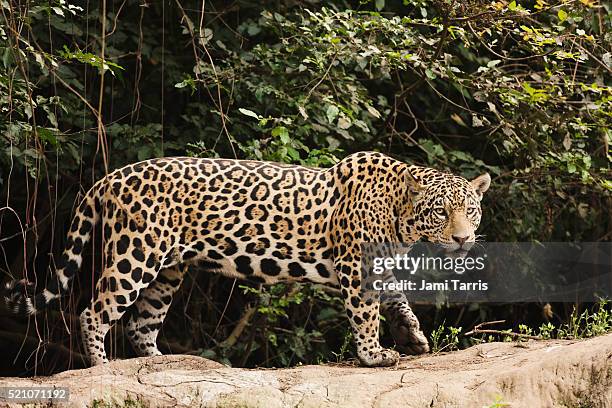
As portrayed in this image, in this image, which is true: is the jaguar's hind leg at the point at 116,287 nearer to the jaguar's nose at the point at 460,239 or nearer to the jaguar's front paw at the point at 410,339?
the jaguar's front paw at the point at 410,339

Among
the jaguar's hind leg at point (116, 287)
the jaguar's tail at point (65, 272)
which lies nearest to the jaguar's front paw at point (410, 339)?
the jaguar's hind leg at point (116, 287)

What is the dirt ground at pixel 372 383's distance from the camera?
5730 mm

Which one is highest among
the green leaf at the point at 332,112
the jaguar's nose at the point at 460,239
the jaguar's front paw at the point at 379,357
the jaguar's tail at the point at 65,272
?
the green leaf at the point at 332,112

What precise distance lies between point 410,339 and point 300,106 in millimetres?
1892

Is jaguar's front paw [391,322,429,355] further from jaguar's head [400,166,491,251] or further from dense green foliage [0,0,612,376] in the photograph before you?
dense green foliage [0,0,612,376]

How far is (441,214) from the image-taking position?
7457 millimetres

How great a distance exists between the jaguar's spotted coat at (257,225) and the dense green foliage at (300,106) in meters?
0.54

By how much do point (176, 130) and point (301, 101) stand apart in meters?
1.36

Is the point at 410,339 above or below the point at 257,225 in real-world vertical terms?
below

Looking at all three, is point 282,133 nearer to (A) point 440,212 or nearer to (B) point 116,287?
(A) point 440,212

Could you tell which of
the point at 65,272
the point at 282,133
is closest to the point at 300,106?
the point at 282,133

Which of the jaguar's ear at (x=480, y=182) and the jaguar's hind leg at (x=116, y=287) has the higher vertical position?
the jaguar's ear at (x=480, y=182)

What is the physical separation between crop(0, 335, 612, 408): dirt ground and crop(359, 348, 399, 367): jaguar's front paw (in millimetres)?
120

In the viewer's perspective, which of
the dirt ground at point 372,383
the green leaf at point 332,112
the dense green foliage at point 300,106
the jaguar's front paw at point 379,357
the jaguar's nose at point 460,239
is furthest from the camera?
the dense green foliage at point 300,106
